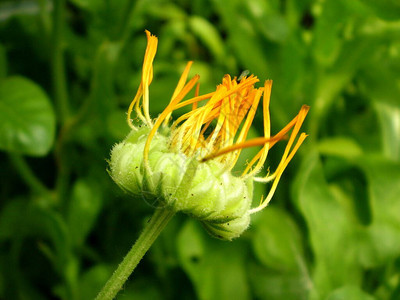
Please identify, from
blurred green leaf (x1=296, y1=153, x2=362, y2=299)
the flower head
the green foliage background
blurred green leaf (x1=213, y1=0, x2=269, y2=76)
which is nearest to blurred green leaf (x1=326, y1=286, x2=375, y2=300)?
the green foliage background

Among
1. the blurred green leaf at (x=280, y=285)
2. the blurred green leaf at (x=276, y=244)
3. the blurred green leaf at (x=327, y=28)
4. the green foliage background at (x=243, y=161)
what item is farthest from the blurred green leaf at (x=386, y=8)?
the blurred green leaf at (x=280, y=285)

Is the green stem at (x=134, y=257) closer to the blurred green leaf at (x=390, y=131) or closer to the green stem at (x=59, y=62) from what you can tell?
the green stem at (x=59, y=62)

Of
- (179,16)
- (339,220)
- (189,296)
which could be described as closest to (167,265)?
(189,296)

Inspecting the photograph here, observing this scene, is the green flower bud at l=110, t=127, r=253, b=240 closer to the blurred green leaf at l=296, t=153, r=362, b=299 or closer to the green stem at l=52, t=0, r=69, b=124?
the blurred green leaf at l=296, t=153, r=362, b=299

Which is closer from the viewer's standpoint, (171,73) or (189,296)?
(189,296)

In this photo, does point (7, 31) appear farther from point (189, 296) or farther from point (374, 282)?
point (374, 282)

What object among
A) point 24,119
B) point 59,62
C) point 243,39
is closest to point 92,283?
point 24,119

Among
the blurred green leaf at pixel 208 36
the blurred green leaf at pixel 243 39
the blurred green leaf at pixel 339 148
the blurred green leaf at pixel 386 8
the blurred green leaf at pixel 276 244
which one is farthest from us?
the blurred green leaf at pixel 208 36
